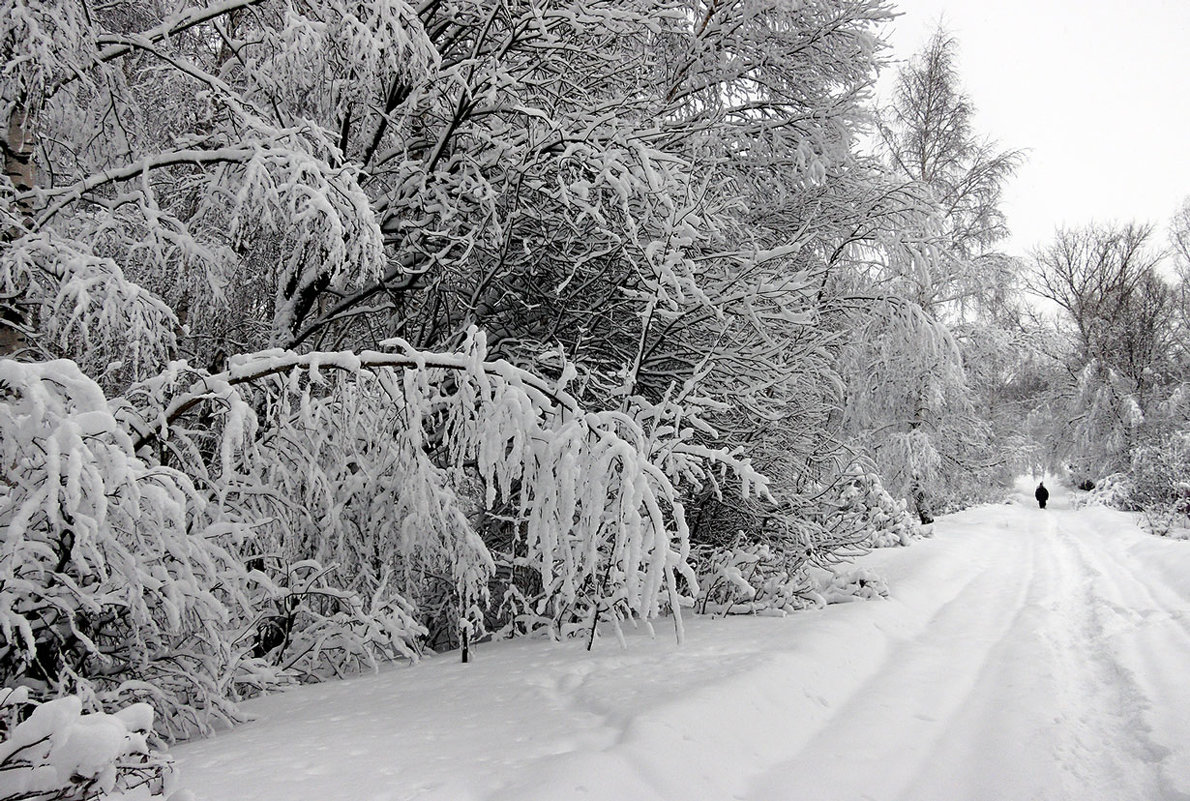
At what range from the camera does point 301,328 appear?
532cm

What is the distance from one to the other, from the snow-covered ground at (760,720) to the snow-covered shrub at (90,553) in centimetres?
47

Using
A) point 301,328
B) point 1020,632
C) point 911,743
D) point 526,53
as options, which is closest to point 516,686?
point 911,743

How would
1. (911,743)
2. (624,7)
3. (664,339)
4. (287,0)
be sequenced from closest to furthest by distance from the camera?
1. (911,743)
2. (287,0)
3. (664,339)
4. (624,7)

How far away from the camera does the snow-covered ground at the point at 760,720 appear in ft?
8.53

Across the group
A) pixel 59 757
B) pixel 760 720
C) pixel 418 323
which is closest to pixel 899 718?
pixel 760 720

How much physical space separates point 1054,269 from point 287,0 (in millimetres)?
31886

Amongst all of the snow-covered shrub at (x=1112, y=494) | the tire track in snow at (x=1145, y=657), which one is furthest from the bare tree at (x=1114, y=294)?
the tire track in snow at (x=1145, y=657)

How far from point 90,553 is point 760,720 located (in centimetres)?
272

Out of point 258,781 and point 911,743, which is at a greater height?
point 258,781

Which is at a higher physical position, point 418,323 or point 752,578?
point 418,323

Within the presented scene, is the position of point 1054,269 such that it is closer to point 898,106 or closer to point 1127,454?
point 1127,454

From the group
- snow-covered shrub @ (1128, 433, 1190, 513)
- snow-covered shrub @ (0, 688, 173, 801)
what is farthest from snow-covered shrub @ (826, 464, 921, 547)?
snow-covered shrub @ (1128, 433, 1190, 513)

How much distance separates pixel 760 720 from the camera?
3.28m

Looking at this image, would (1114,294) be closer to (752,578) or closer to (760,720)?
(752,578)
